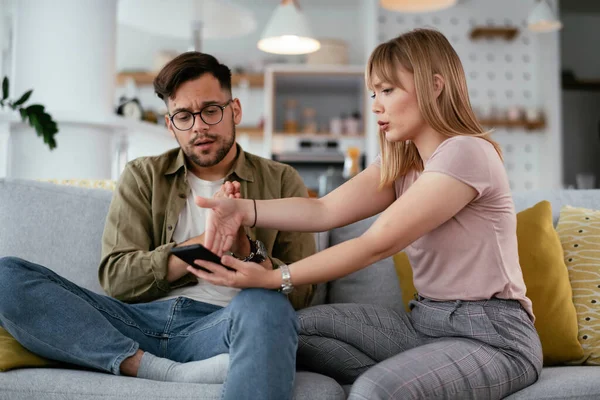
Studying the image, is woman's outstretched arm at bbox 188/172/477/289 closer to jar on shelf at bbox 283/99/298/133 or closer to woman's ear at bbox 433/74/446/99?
woman's ear at bbox 433/74/446/99

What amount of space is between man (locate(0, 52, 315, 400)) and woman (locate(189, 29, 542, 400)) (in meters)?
0.13

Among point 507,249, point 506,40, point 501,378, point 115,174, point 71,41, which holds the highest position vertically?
point 506,40

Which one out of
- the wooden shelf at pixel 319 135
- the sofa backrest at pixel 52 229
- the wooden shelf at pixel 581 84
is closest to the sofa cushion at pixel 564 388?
the sofa backrest at pixel 52 229

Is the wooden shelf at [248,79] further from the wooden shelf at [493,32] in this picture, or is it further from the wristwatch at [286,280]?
the wristwatch at [286,280]

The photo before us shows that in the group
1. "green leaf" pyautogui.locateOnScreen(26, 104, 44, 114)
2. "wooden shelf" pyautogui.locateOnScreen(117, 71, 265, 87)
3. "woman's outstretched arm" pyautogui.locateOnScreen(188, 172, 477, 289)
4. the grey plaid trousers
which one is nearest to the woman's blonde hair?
"woman's outstretched arm" pyautogui.locateOnScreen(188, 172, 477, 289)

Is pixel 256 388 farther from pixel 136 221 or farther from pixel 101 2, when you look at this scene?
pixel 101 2

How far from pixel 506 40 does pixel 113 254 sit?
538cm

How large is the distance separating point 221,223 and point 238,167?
16.4 inches

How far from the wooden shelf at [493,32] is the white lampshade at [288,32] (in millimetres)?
2715

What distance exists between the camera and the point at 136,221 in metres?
1.79

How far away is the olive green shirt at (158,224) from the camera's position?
5.50 ft

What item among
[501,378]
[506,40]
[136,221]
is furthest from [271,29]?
[506,40]

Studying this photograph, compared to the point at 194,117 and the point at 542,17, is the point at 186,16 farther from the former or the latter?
the point at 542,17

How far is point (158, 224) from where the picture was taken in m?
1.81
